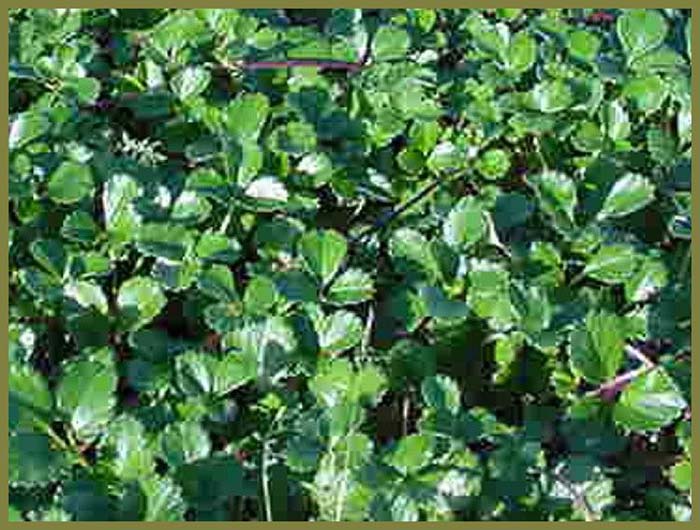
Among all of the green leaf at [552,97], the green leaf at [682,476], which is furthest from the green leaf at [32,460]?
the green leaf at [552,97]

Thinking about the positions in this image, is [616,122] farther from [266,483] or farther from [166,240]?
[266,483]

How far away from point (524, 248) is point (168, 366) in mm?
446

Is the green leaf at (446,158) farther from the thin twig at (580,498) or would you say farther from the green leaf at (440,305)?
the thin twig at (580,498)

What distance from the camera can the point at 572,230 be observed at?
1601mm

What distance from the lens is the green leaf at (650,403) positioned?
140 cm

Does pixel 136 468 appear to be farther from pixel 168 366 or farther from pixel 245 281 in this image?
pixel 245 281

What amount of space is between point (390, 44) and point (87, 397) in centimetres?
79

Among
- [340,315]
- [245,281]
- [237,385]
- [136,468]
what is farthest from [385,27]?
[136,468]

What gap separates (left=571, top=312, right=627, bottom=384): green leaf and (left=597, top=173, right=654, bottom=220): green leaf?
0.22m

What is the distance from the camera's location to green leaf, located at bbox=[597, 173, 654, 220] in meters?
1.63

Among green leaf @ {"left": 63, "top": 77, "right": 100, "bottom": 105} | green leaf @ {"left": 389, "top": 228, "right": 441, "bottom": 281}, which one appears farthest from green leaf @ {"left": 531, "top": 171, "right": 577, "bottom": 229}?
green leaf @ {"left": 63, "top": 77, "right": 100, "bottom": 105}

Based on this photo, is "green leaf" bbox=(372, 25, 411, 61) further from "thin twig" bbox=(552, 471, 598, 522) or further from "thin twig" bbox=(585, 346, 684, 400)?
"thin twig" bbox=(552, 471, 598, 522)

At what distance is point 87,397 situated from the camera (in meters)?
1.35

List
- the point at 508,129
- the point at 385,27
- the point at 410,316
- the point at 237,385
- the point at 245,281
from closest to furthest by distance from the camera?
1. the point at 237,385
2. the point at 410,316
3. the point at 245,281
4. the point at 508,129
5. the point at 385,27
